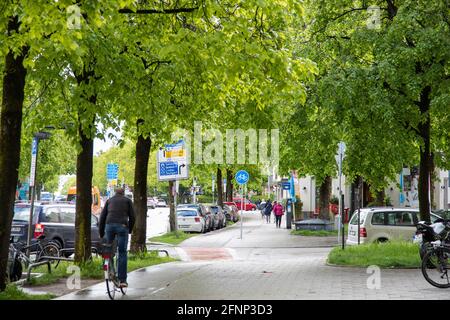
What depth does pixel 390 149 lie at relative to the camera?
58.2 ft

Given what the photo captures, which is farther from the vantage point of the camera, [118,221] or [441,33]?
[441,33]

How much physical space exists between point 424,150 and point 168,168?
13.0m

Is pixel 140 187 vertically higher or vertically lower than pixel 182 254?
higher

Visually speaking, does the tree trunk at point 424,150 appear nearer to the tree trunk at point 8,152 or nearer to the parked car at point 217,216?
the tree trunk at point 8,152

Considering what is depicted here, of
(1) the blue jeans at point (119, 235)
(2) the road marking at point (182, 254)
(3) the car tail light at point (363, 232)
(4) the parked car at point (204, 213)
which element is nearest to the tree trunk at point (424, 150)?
(3) the car tail light at point (363, 232)

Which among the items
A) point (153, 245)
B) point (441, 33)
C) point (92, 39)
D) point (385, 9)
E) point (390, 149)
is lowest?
point (153, 245)

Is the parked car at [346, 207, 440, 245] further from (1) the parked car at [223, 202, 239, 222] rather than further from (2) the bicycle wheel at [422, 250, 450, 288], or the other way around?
(1) the parked car at [223, 202, 239, 222]

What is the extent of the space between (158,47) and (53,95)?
244 cm

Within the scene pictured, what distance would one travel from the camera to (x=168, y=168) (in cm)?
2905

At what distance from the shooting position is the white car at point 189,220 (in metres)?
42.0

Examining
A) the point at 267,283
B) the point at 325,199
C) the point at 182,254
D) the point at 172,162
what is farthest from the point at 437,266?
the point at 325,199

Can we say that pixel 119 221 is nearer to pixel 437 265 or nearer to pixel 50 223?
pixel 437 265
